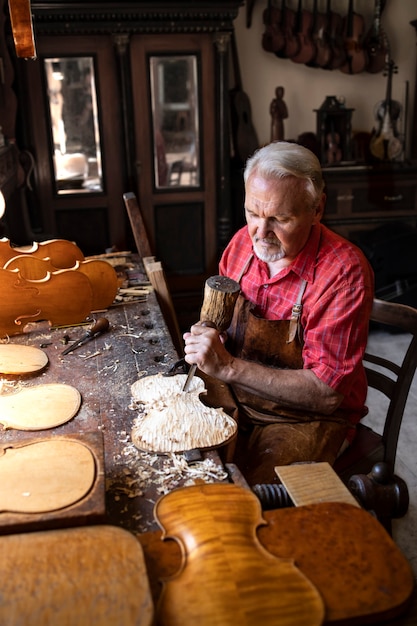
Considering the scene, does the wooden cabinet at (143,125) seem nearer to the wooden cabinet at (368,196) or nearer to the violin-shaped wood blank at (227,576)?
the wooden cabinet at (368,196)

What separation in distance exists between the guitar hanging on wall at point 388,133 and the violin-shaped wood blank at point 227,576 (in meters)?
4.72

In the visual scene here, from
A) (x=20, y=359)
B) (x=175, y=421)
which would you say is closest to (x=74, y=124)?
(x=20, y=359)

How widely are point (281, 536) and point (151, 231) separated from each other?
159 inches

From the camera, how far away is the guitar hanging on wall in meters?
5.25

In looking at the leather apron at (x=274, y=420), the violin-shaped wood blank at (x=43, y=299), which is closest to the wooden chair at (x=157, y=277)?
the violin-shaped wood blank at (x=43, y=299)

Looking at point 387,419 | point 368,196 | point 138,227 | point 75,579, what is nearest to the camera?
point 75,579

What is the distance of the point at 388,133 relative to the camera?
526 centimetres

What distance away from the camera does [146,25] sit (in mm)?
4348

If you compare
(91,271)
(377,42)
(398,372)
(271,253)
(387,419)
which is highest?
(377,42)

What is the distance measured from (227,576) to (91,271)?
5.34 ft

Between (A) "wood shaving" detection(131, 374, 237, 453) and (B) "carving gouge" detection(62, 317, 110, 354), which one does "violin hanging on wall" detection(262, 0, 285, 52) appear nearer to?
(B) "carving gouge" detection(62, 317, 110, 354)

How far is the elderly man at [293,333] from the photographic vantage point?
180cm

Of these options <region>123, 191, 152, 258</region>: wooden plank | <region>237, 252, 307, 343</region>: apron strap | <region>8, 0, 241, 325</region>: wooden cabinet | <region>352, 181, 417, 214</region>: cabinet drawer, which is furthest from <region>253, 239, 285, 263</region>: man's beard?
<region>352, 181, 417, 214</region>: cabinet drawer

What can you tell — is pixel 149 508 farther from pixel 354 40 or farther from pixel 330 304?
pixel 354 40
